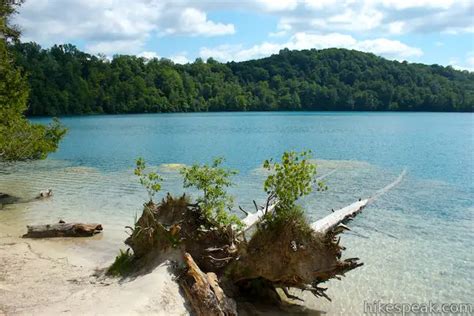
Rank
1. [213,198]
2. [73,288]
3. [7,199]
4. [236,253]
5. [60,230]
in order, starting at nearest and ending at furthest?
[236,253], [73,288], [213,198], [60,230], [7,199]

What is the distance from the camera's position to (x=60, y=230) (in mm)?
18797

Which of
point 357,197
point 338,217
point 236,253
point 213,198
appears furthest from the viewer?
point 357,197

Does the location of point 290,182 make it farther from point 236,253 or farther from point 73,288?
point 73,288

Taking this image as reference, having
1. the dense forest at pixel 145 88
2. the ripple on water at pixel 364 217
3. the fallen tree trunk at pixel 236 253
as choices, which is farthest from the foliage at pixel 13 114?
the dense forest at pixel 145 88

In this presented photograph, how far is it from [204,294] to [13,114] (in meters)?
16.2

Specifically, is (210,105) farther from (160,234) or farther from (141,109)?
(160,234)

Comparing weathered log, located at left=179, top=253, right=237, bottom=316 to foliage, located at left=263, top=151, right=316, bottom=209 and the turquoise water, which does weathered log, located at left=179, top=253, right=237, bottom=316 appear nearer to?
foliage, located at left=263, top=151, right=316, bottom=209

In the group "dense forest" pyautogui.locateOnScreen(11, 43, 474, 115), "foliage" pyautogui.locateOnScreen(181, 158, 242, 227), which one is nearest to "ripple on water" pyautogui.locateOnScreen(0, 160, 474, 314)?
"foliage" pyautogui.locateOnScreen(181, 158, 242, 227)

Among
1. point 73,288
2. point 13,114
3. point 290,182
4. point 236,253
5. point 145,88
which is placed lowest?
point 73,288

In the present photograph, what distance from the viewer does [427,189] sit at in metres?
30.5

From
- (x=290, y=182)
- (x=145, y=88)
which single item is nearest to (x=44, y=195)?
(x=290, y=182)

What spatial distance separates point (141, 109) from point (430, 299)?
169 metres

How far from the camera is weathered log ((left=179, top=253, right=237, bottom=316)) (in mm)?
10148

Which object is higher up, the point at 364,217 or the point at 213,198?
the point at 213,198
